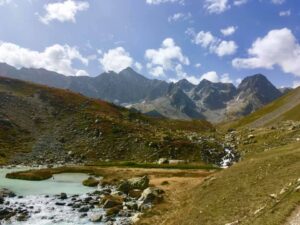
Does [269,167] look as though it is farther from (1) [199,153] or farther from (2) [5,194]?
(1) [199,153]

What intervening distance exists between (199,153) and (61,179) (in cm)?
4152

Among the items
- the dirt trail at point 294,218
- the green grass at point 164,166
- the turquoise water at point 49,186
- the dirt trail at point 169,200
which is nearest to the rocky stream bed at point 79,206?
the turquoise water at point 49,186

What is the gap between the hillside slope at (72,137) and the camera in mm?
101500

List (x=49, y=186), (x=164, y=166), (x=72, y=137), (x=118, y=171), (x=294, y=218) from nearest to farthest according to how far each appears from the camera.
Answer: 1. (x=294, y=218)
2. (x=49, y=186)
3. (x=118, y=171)
4. (x=164, y=166)
5. (x=72, y=137)

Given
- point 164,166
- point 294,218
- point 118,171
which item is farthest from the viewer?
point 164,166

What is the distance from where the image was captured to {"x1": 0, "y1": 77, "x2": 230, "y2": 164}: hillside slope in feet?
333

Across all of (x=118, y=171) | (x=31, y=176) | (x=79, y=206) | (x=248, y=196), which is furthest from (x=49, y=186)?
(x=248, y=196)

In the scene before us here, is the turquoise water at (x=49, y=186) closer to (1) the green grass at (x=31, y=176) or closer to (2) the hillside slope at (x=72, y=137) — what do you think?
(1) the green grass at (x=31, y=176)

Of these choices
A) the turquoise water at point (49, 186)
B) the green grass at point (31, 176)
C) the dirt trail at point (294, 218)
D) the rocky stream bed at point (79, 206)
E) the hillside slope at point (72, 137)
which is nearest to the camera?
the dirt trail at point (294, 218)

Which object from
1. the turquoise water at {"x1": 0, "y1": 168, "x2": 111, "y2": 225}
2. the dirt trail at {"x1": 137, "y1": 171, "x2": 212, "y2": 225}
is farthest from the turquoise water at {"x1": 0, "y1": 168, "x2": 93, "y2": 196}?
the dirt trail at {"x1": 137, "y1": 171, "x2": 212, "y2": 225}

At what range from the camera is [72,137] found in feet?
368

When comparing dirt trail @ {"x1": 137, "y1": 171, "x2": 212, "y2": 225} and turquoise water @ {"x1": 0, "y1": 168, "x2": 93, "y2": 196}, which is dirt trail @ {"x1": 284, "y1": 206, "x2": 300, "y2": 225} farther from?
turquoise water @ {"x1": 0, "y1": 168, "x2": 93, "y2": 196}

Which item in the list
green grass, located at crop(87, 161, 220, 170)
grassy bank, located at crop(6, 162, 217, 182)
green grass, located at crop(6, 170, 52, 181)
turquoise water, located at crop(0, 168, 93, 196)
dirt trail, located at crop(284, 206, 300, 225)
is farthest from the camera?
green grass, located at crop(87, 161, 220, 170)

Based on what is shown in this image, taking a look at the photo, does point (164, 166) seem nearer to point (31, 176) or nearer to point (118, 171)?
point (118, 171)
